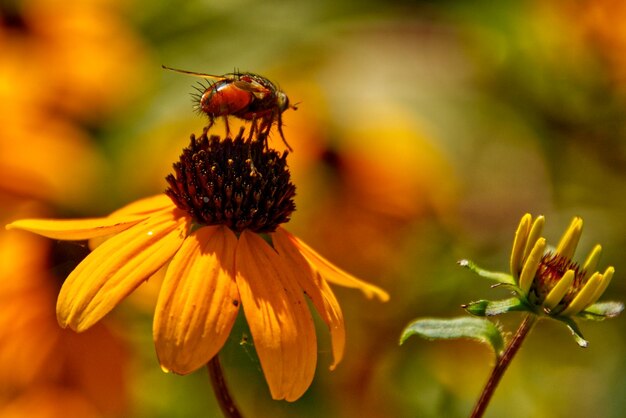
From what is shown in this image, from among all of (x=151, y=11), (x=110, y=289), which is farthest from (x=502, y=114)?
(x=110, y=289)

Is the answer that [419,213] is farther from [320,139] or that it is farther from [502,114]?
[502,114]

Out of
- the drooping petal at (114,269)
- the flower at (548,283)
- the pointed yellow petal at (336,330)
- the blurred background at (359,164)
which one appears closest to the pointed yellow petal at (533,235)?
the flower at (548,283)

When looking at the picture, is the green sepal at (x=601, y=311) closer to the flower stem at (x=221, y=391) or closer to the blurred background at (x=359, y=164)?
the flower stem at (x=221, y=391)

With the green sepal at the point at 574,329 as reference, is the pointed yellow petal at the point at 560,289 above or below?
above

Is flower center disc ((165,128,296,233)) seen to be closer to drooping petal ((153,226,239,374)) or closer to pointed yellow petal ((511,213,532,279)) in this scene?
drooping petal ((153,226,239,374))

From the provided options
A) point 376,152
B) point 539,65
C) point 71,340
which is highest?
point 539,65

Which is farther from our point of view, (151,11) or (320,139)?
(151,11)

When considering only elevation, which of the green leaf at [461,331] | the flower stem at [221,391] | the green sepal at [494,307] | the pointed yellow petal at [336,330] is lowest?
the flower stem at [221,391]
